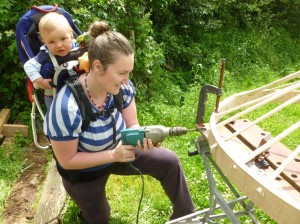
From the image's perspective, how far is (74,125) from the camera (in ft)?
6.89

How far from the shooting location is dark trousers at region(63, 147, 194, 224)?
252cm

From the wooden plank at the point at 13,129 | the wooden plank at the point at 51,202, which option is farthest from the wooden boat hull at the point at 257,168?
the wooden plank at the point at 13,129

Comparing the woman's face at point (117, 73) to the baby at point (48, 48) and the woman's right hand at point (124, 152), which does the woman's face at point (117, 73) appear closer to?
the woman's right hand at point (124, 152)

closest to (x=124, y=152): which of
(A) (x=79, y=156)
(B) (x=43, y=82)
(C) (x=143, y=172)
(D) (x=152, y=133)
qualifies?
(D) (x=152, y=133)

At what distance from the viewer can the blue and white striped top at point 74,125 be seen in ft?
6.84

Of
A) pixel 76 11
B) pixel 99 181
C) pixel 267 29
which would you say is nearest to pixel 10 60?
pixel 76 11

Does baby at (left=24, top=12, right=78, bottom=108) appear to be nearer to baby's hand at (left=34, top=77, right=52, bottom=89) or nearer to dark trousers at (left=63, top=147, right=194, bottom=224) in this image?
baby's hand at (left=34, top=77, right=52, bottom=89)

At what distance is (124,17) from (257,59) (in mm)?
3470

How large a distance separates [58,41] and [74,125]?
0.89m

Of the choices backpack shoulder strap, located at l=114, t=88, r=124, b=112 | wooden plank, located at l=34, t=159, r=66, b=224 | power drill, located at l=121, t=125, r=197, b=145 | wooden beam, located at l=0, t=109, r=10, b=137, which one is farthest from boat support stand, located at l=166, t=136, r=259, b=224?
wooden beam, located at l=0, t=109, r=10, b=137

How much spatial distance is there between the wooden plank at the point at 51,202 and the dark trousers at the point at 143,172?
452 millimetres

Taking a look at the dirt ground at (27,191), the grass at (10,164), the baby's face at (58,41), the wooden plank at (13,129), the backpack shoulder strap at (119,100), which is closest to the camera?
the backpack shoulder strap at (119,100)

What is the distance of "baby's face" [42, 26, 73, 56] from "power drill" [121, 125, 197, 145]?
1.03m

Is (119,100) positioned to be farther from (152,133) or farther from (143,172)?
(143,172)
